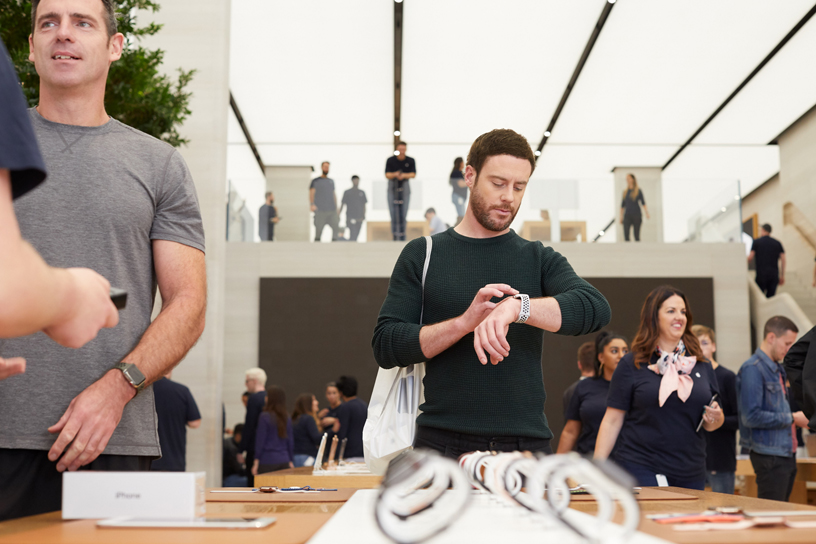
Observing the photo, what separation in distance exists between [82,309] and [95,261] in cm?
71

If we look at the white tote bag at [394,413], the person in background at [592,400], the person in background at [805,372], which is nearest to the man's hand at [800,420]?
the person in background at [592,400]

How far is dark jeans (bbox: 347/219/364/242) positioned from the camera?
1211 cm

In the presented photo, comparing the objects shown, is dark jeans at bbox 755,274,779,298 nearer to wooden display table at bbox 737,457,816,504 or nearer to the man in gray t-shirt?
wooden display table at bbox 737,457,816,504

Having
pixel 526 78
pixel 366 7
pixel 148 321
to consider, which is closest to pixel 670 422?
pixel 148 321

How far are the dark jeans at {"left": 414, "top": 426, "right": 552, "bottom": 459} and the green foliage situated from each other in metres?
2.48

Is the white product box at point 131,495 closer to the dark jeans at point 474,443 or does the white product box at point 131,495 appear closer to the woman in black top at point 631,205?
the dark jeans at point 474,443

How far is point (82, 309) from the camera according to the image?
809 mm

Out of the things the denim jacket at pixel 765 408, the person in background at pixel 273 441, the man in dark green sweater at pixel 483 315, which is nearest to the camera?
the man in dark green sweater at pixel 483 315

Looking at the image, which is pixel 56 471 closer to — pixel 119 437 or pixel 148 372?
pixel 119 437

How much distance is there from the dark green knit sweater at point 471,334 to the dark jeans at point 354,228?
33.2 ft

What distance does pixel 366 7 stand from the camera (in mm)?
11617

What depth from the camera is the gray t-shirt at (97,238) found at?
1396mm

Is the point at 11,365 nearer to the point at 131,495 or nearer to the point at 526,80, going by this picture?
the point at 131,495

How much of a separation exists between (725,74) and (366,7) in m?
6.39
